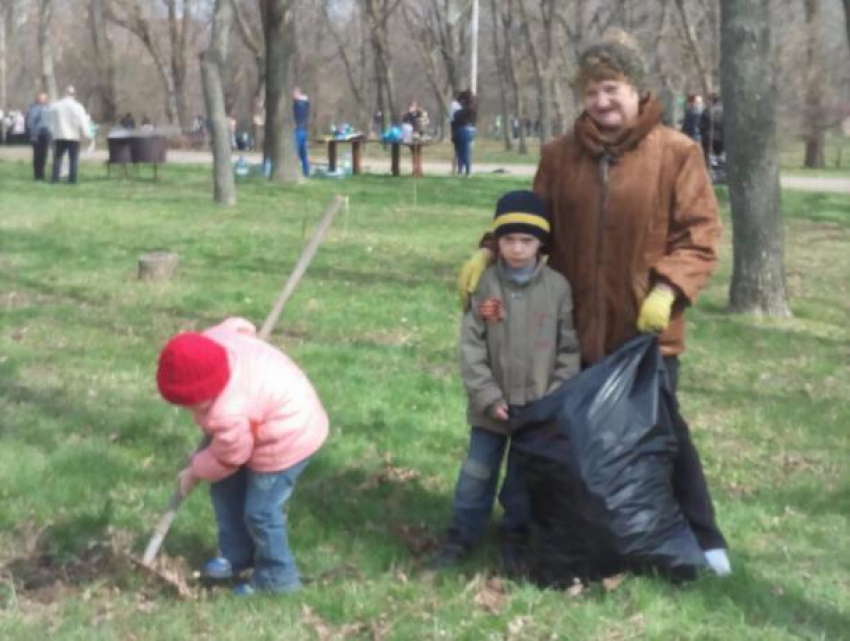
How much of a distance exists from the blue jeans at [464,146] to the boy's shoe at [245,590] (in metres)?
20.6

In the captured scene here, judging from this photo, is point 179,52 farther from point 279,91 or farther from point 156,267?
point 156,267

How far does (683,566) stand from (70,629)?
2077 mm

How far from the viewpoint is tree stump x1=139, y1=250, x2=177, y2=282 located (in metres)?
11.0

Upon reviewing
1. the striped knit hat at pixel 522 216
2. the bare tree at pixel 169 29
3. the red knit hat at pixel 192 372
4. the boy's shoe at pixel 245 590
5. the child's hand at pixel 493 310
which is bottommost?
the boy's shoe at pixel 245 590

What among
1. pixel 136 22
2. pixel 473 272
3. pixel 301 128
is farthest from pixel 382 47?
A: pixel 473 272

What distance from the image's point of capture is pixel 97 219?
51.3 feet

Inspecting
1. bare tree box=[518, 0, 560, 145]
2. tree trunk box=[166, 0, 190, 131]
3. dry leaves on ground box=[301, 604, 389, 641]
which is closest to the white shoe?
dry leaves on ground box=[301, 604, 389, 641]

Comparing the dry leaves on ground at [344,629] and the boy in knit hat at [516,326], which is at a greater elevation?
the boy in knit hat at [516,326]

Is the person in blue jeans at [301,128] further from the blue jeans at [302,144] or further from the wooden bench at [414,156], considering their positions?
the wooden bench at [414,156]

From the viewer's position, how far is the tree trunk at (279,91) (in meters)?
21.2

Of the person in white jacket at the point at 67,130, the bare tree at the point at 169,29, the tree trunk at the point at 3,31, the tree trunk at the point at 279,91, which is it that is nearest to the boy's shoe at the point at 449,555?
the tree trunk at the point at 279,91

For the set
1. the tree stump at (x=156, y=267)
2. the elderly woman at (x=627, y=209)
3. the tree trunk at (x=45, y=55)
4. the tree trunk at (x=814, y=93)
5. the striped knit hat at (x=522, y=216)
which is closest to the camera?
the elderly woman at (x=627, y=209)

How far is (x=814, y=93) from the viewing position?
38750 mm

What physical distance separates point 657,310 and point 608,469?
0.55 metres
